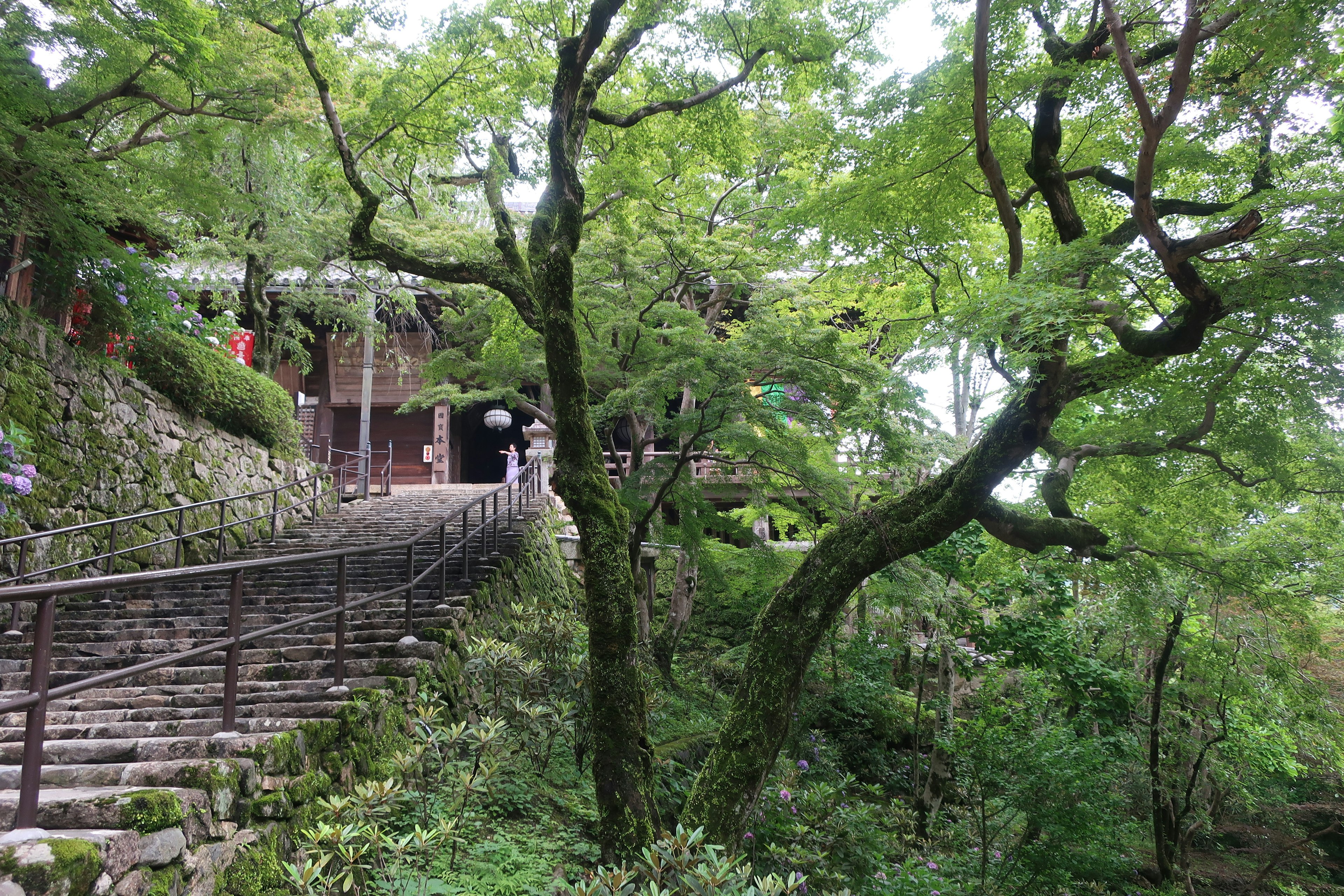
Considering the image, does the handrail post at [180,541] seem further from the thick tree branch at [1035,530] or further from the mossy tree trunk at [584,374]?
the thick tree branch at [1035,530]

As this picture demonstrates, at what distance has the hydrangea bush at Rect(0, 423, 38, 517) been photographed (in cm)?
604

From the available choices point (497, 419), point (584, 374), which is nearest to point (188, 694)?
point (584, 374)

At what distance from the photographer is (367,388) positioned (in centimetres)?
1471

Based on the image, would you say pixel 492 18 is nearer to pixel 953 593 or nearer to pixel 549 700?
pixel 549 700

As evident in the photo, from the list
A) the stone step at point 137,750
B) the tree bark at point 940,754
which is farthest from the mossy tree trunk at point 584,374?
the tree bark at point 940,754

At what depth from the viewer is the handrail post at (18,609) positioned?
5.54m

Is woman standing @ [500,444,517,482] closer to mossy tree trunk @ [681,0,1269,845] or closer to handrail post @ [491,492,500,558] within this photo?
handrail post @ [491,492,500,558]

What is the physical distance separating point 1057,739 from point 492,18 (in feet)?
28.7

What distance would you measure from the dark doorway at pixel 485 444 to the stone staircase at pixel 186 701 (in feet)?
37.6

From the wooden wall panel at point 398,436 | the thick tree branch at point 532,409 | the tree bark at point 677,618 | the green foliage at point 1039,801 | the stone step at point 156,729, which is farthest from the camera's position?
the wooden wall panel at point 398,436

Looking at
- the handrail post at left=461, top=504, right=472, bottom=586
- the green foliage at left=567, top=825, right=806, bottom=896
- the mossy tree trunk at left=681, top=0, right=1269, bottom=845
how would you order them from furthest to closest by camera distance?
the handrail post at left=461, top=504, right=472, bottom=586 → the mossy tree trunk at left=681, top=0, right=1269, bottom=845 → the green foliage at left=567, top=825, right=806, bottom=896

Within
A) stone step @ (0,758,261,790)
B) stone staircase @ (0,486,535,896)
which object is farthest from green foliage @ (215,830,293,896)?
stone step @ (0,758,261,790)

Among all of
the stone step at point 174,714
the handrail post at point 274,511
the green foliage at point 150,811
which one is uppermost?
the handrail post at point 274,511

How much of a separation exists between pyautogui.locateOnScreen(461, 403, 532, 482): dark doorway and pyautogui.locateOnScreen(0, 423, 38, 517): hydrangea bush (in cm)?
1286
